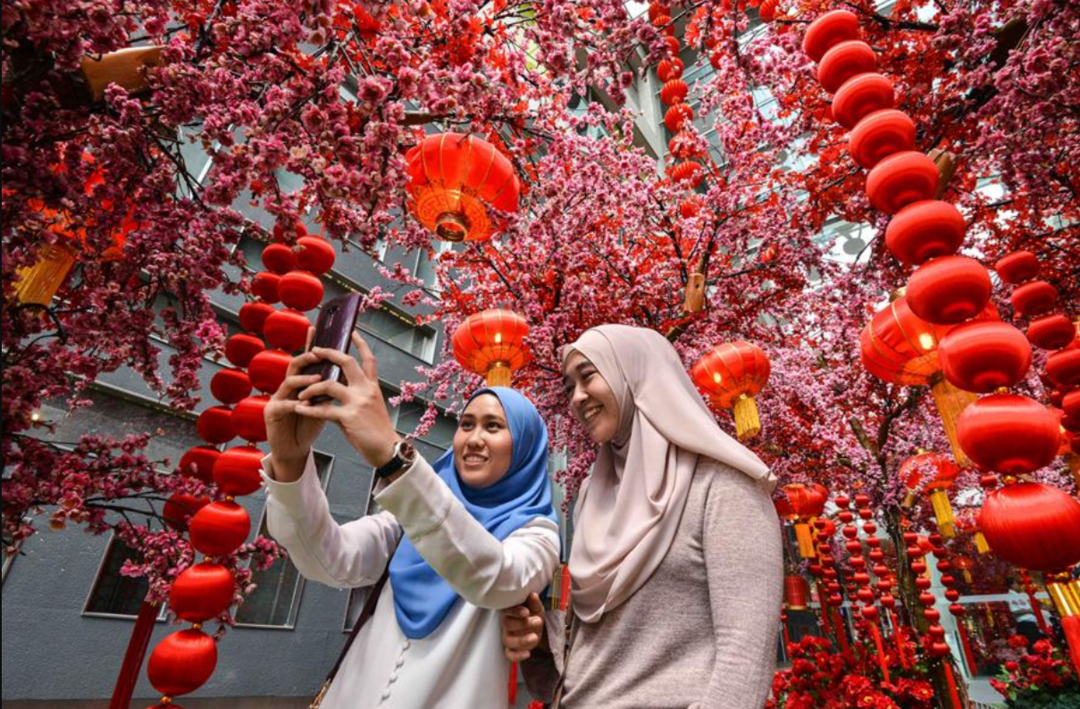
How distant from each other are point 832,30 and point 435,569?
11.4 ft

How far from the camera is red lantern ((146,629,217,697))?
209cm

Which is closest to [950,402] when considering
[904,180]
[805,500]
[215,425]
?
[904,180]

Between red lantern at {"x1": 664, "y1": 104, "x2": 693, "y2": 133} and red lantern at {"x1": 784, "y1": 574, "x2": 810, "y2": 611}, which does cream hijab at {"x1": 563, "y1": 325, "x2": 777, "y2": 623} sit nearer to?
red lantern at {"x1": 664, "y1": 104, "x2": 693, "y2": 133}

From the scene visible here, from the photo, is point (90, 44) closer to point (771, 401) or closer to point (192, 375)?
point (192, 375)

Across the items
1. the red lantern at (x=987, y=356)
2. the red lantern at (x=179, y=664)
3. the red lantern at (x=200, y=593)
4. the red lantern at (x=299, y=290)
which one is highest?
the red lantern at (x=299, y=290)

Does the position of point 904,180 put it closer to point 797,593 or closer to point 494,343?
point 494,343

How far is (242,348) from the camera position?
2.72m

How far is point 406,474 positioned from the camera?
4.07 ft

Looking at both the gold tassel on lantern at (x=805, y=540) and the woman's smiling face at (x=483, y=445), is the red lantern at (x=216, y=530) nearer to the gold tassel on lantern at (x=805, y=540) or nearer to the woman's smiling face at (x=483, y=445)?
the woman's smiling face at (x=483, y=445)

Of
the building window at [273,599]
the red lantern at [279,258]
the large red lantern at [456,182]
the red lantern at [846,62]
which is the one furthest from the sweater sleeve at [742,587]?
the building window at [273,599]

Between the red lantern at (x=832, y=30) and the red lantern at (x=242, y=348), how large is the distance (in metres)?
3.60

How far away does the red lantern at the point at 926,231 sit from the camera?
2201mm

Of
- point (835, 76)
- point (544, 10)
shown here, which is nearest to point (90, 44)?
point (544, 10)

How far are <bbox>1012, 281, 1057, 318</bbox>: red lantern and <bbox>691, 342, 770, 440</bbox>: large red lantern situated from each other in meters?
1.86
